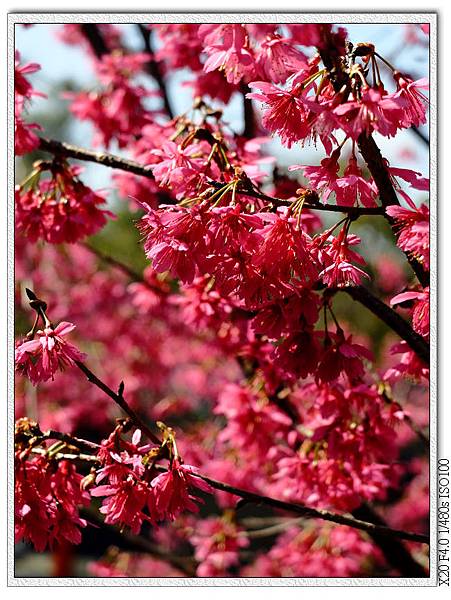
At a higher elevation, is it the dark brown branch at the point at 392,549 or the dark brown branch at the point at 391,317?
the dark brown branch at the point at 391,317

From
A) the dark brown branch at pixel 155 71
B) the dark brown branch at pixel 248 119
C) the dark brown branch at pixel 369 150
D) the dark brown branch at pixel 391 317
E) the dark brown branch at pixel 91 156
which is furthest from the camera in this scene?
the dark brown branch at pixel 155 71

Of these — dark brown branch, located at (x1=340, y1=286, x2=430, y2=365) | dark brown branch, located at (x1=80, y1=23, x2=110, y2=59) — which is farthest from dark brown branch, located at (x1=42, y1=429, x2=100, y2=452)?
dark brown branch, located at (x1=80, y1=23, x2=110, y2=59)

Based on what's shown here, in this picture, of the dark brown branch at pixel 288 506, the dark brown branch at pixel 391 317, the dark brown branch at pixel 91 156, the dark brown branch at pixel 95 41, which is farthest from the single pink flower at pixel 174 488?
the dark brown branch at pixel 95 41

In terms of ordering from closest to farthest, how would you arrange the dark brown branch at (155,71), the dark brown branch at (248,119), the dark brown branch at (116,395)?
the dark brown branch at (116,395) < the dark brown branch at (248,119) < the dark brown branch at (155,71)

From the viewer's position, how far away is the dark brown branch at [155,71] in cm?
179

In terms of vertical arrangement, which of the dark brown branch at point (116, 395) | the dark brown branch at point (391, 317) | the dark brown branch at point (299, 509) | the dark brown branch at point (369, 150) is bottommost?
the dark brown branch at point (299, 509)

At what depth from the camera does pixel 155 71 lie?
1898 millimetres

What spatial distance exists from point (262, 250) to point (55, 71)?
4.33 ft

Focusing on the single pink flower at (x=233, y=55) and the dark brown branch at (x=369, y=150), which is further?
the single pink flower at (x=233, y=55)

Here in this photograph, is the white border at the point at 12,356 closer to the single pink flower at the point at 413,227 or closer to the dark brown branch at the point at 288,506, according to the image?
the dark brown branch at the point at 288,506

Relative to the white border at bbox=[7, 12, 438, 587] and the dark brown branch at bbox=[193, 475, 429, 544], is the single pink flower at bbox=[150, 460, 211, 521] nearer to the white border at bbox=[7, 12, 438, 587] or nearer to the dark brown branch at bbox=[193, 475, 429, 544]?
the dark brown branch at bbox=[193, 475, 429, 544]

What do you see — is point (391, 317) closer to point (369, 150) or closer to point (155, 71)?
point (369, 150)

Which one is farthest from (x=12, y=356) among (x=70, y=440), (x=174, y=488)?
(x=174, y=488)

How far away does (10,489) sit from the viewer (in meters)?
1.07
